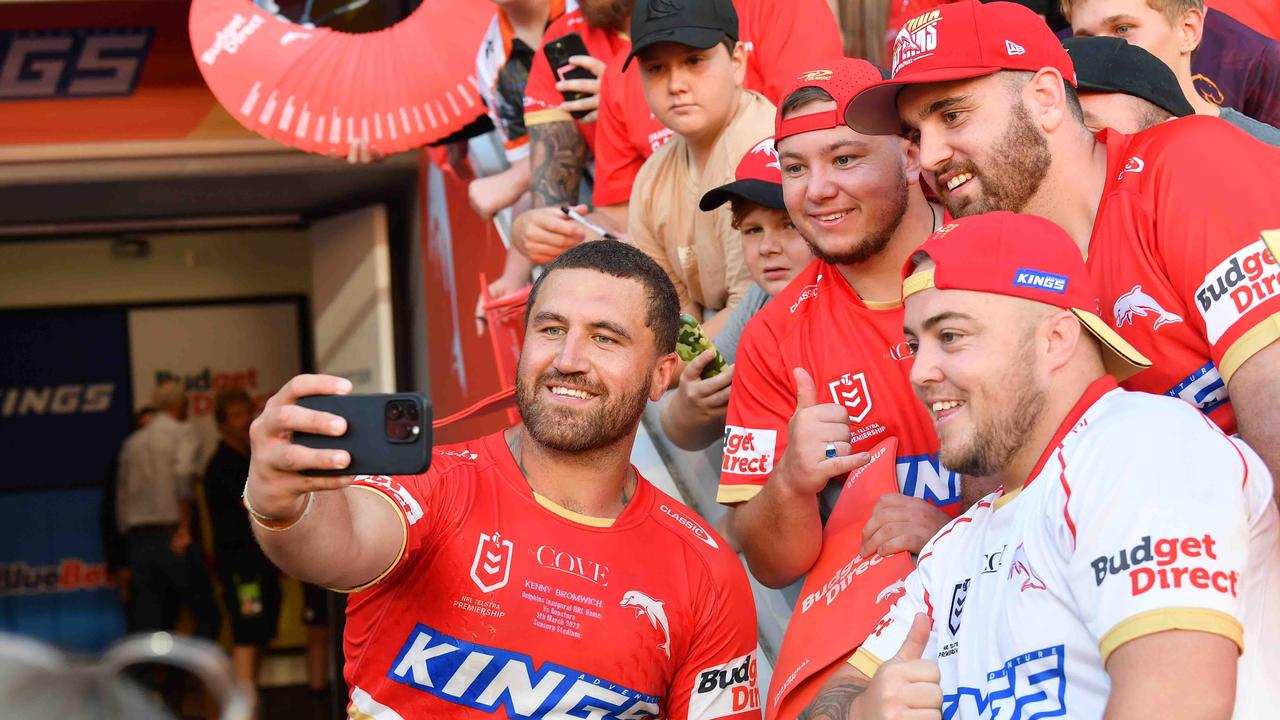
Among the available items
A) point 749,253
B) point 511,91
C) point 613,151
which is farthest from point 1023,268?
point 511,91

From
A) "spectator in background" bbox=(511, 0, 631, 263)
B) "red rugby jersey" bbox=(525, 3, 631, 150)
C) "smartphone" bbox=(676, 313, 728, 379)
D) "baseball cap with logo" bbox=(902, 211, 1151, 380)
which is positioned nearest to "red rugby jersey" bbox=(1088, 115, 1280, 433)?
"baseball cap with logo" bbox=(902, 211, 1151, 380)

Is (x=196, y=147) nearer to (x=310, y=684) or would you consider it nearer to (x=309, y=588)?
(x=309, y=588)

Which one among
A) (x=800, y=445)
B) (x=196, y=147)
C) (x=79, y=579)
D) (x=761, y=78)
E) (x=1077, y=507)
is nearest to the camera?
(x=1077, y=507)

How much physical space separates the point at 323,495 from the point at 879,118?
1.23m

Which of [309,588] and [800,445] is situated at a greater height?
[309,588]

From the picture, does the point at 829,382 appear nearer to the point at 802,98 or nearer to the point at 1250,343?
the point at 802,98

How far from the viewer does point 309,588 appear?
902 centimetres

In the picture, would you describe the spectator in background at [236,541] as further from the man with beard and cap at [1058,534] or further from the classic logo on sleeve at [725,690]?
the man with beard and cap at [1058,534]

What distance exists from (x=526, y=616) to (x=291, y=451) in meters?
0.71

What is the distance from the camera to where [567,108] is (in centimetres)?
462

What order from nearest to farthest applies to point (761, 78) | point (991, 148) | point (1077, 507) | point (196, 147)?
point (1077, 507) < point (991, 148) < point (761, 78) < point (196, 147)

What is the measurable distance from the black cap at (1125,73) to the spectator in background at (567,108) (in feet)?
6.78

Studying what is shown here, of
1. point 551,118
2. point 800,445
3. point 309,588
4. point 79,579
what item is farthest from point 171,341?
point 800,445

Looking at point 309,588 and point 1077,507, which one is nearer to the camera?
point 1077,507
